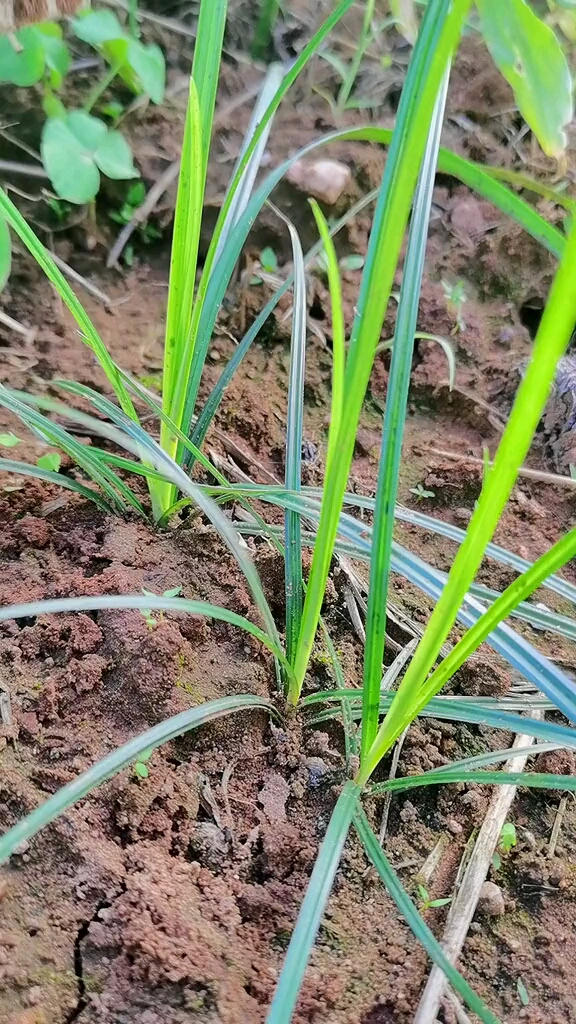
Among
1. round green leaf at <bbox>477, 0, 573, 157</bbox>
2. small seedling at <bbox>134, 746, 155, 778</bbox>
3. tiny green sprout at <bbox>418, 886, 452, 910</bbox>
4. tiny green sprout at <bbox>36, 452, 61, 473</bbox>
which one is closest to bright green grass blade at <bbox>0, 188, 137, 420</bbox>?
tiny green sprout at <bbox>36, 452, 61, 473</bbox>

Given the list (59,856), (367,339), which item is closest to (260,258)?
(367,339)

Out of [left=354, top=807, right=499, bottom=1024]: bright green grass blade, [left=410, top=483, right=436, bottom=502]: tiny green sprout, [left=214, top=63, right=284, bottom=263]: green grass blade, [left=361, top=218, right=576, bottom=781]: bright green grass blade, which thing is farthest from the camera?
[left=410, top=483, right=436, bottom=502]: tiny green sprout

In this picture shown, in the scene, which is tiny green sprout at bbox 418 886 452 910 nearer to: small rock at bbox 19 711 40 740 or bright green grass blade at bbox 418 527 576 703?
bright green grass blade at bbox 418 527 576 703

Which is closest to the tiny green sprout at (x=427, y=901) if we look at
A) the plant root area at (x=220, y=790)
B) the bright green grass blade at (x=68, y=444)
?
the plant root area at (x=220, y=790)

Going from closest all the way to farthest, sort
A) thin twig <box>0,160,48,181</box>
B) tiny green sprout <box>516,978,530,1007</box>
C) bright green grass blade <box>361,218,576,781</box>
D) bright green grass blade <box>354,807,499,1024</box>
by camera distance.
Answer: bright green grass blade <box>361,218,576,781</box> < bright green grass blade <box>354,807,499,1024</box> < tiny green sprout <box>516,978,530,1007</box> < thin twig <box>0,160,48,181</box>

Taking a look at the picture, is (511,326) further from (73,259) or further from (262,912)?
(262,912)
